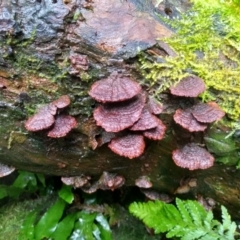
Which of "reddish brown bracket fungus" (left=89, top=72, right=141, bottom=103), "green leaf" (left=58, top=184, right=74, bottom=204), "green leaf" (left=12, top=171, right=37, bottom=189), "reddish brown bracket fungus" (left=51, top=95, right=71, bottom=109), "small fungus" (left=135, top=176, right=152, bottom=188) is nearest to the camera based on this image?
"reddish brown bracket fungus" (left=89, top=72, right=141, bottom=103)

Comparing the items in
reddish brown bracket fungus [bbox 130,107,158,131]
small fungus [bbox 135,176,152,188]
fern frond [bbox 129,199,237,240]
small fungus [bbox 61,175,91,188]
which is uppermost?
reddish brown bracket fungus [bbox 130,107,158,131]

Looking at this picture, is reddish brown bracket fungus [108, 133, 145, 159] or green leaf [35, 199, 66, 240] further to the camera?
green leaf [35, 199, 66, 240]

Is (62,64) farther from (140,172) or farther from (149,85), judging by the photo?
(140,172)

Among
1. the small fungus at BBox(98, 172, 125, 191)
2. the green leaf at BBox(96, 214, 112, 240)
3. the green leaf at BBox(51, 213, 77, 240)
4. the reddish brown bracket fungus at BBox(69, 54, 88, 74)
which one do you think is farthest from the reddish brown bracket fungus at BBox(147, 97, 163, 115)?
the green leaf at BBox(51, 213, 77, 240)

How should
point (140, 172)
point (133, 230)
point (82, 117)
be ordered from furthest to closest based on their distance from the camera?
point (133, 230)
point (140, 172)
point (82, 117)

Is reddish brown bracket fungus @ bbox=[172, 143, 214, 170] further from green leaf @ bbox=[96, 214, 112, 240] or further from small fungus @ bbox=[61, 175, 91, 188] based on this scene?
green leaf @ bbox=[96, 214, 112, 240]

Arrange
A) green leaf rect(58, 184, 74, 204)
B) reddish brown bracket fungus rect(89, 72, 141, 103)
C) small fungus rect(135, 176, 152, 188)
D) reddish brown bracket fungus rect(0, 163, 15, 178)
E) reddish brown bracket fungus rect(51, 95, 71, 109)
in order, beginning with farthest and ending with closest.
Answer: green leaf rect(58, 184, 74, 204) < reddish brown bracket fungus rect(0, 163, 15, 178) < small fungus rect(135, 176, 152, 188) < reddish brown bracket fungus rect(51, 95, 71, 109) < reddish brown bracket fungus rect(89, 72, 141, 103)

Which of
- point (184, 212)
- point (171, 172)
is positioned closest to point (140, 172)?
point (171, 172)
